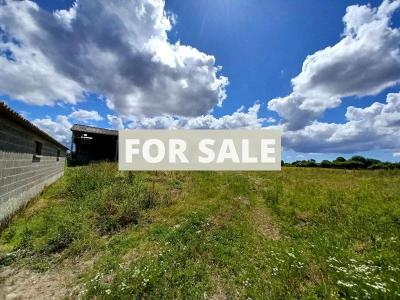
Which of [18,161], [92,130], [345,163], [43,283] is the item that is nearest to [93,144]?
[92,130]

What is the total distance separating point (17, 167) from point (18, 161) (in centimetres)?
23

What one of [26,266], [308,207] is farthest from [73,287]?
[308,207]

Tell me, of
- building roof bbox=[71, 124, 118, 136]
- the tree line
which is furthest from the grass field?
the tree line

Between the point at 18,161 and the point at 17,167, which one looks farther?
the point at 18,161

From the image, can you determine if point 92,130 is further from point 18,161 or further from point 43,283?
point 43,283

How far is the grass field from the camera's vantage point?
4.48m

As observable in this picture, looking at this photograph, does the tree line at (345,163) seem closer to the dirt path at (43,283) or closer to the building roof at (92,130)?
the building roof at (92,130)

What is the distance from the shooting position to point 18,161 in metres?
8.27

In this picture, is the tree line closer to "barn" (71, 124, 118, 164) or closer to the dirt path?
"barn" (71, 124, 118, 164)

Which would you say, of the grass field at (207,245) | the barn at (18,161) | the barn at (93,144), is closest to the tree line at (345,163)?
the barn at (93,144)

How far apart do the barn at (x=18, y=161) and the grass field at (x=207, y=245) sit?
601 mm

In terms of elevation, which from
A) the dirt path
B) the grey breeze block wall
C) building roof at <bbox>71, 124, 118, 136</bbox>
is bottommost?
the dirt path

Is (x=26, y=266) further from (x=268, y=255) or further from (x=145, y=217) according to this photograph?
(x=268, y=255)

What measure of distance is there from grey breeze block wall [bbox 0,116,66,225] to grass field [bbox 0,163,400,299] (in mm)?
577
